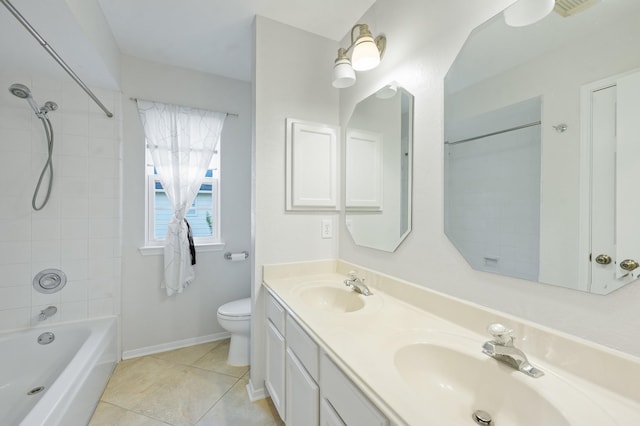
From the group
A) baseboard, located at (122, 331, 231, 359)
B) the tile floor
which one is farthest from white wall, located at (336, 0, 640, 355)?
baseboard, located at (122, 331, 231, 359)

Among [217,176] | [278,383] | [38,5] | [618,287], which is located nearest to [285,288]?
[278,383]

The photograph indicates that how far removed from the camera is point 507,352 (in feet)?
2.47

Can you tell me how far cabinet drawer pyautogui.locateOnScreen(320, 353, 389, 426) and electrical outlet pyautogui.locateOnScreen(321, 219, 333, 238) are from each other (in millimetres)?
1011

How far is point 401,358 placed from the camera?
84cm

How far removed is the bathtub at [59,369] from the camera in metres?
1.29

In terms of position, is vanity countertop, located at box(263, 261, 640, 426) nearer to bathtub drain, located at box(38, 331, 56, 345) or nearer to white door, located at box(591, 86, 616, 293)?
white door, located at box(591, 86, 616, 293)

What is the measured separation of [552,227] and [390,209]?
72cm

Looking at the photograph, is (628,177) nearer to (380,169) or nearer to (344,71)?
(380,169)

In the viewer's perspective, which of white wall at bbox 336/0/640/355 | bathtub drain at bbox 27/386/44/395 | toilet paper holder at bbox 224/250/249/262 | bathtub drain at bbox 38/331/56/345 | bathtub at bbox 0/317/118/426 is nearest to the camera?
white wall at bbox 336/0/640/355

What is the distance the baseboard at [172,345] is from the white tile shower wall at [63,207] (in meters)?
0.40

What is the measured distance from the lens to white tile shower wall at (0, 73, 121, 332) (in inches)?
71.4

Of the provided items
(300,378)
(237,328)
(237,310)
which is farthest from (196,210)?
(300,378)

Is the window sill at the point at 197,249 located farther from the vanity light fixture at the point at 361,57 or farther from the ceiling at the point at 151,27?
the vanity light fixture at the point at 361,57

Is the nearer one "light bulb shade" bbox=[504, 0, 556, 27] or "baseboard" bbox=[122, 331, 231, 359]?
"light bulb shade" bbox=[504, 0, 556, 27]
